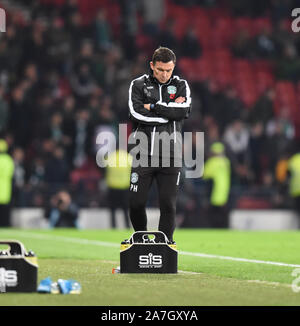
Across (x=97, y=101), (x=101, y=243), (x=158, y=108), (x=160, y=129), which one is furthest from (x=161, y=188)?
(x=97, y=101)

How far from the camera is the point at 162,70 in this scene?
1023 cm

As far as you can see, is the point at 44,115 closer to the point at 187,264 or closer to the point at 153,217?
the point at 153,217

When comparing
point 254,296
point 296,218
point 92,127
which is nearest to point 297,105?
point 296,218

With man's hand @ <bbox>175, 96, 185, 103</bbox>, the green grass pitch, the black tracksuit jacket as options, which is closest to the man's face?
the black tracksuit jacket

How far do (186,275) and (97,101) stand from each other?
14.7m

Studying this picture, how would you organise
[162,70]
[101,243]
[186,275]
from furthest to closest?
[101,243]
[162,70]
[186,275]

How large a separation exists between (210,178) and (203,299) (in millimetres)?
15206

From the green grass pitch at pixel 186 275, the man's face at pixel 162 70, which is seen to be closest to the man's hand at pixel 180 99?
the man's face at pixel 162 70

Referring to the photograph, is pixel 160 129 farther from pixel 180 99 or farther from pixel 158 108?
pixel 180 99

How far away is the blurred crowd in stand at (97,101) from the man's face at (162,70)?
11944mm

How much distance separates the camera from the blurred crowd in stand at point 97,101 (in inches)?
904

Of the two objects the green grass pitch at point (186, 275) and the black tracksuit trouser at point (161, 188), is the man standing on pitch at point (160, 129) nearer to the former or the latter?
the black tracksuit trouser at point (161, 188)

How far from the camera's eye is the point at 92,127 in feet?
76.7

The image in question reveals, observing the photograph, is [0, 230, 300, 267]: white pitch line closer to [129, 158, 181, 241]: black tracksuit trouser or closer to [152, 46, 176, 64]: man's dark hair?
[129, 158, 181, 241]: black tracksuit trouser
